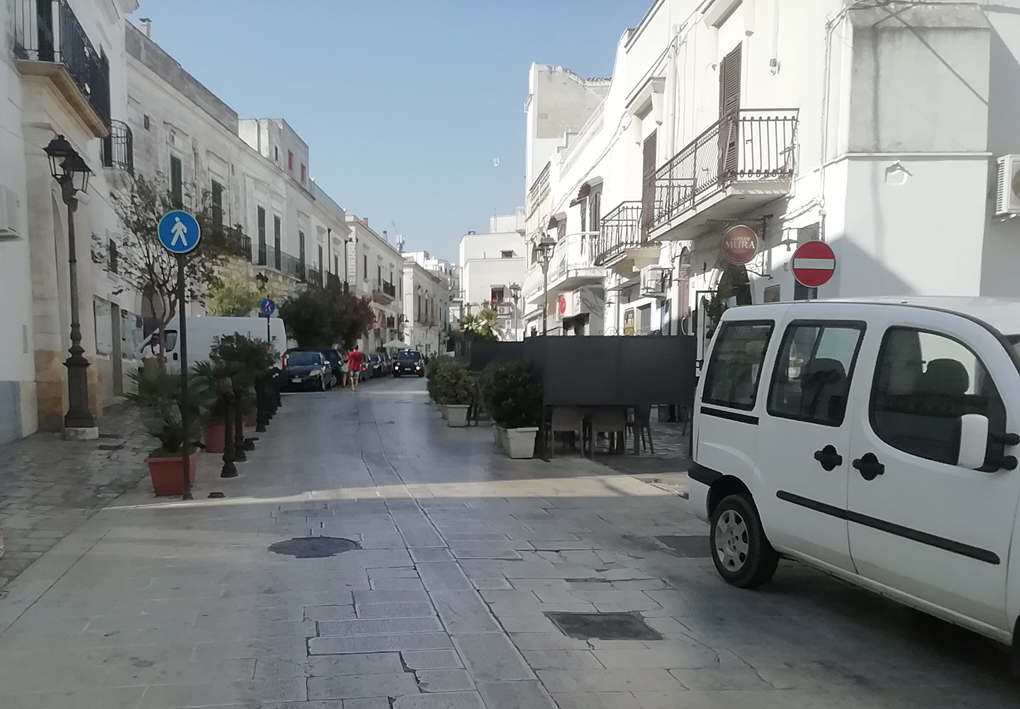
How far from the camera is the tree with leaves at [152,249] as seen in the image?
17844 mm

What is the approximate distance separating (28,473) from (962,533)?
34.1 feet

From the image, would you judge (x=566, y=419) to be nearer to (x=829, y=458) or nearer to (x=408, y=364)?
(x=829, y=458)

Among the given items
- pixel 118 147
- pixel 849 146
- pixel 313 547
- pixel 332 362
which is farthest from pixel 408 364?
pixel 313 547

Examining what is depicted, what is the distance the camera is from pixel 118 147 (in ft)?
67.9

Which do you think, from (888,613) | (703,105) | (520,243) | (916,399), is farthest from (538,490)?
(520,243)

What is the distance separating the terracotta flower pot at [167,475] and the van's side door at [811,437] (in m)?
6.30

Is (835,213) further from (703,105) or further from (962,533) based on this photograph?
(962,533)

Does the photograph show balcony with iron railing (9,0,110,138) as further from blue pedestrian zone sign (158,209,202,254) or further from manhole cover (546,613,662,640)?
manhole cover (546,613,662,640)

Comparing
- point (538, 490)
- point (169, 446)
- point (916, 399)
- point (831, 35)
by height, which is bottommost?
point (538, 490)

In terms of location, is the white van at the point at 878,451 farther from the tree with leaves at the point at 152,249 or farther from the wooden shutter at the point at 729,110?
the tree with leaves at the point at 152,249

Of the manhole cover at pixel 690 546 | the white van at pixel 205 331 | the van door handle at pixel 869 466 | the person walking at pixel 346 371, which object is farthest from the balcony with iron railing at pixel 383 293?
the van door handle at pixel 869 466

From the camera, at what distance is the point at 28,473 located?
10.3 m

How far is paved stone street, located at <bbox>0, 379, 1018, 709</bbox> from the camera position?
4.02m

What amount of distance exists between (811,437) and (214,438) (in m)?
10.1
